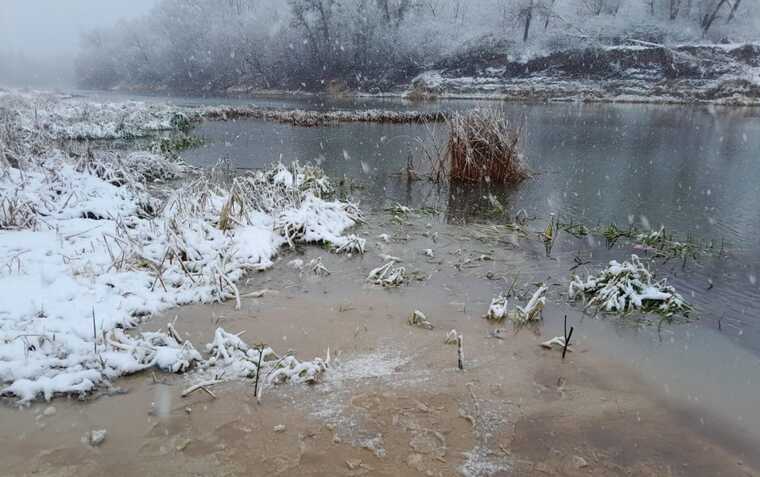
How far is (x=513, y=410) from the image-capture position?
3477 millimetres

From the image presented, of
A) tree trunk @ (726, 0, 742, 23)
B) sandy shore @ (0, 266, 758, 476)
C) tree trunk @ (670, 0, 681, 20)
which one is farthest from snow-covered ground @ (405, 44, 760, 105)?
sandy shore @ (0, 266, 758, 476)

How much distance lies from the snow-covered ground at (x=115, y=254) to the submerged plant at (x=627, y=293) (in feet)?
9.95

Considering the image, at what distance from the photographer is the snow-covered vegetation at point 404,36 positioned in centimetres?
5716

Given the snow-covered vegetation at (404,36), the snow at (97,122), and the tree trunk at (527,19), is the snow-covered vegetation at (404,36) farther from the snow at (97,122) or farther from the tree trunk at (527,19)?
the snow at (97,122)

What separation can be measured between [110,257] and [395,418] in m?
4.04

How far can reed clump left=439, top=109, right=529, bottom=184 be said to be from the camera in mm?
11008

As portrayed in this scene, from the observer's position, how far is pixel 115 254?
567 cm

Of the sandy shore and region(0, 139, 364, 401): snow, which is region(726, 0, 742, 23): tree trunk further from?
the sandy shore

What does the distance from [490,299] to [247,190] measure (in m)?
4.69

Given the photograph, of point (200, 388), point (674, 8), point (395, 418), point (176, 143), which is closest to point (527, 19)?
point (674, 8)

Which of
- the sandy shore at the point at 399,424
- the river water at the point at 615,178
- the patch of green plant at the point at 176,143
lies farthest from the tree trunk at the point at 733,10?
the sandy shore at the point at 399,424

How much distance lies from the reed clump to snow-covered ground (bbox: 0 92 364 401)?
11.1 ft

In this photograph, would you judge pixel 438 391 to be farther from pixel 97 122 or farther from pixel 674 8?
pixel 674 8

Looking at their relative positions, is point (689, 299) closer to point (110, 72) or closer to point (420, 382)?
point (420, 382)
